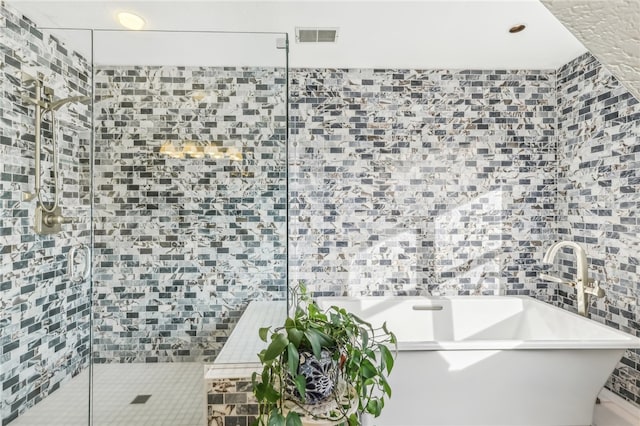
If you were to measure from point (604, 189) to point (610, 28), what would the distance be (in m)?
2.87

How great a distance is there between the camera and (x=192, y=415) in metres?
1.80

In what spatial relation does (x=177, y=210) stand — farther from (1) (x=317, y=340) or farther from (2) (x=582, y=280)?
(2) (x=582, y=280)

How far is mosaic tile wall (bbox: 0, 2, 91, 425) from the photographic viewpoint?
1.88m

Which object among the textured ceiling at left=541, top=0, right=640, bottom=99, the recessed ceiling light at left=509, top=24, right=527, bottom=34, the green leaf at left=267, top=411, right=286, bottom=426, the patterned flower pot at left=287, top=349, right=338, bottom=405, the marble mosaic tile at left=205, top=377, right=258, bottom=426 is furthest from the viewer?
the recessed ceiling light at left=509, top=24, right=527, bottom=34

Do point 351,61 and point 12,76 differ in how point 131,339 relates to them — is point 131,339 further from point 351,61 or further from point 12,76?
point 351,61

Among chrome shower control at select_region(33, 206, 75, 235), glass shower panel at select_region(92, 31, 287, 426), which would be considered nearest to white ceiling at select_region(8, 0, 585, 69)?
glass shower panel at select_region(92, 31, 287, 426)

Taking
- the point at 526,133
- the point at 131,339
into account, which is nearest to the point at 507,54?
the point at 526,133

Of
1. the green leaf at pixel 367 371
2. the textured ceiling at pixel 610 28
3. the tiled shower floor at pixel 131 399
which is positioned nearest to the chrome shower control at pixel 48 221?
the tiled shower floor at pixel 131 399

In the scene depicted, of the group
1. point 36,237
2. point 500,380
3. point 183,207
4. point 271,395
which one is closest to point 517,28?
point 500,380

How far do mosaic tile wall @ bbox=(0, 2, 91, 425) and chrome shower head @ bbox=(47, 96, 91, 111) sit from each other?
0.09ft

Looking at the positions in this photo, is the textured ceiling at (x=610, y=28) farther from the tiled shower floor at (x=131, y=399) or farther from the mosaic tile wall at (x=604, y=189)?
the mosaic tile wall at (x=604, y=189)

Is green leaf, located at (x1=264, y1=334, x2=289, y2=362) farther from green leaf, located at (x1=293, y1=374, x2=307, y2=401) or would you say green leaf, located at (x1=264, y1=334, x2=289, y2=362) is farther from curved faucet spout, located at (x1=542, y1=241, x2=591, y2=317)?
curved faucet spout, located at (x1=542, y1=241, x2=591, y2=317)

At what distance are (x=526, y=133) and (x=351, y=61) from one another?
1.61m

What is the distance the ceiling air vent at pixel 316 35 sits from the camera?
94.7 inches
